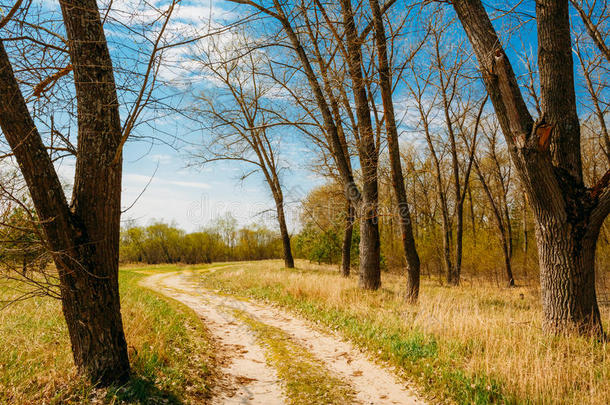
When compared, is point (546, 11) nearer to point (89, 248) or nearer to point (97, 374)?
point (89, 248)

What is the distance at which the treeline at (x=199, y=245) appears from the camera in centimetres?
4997

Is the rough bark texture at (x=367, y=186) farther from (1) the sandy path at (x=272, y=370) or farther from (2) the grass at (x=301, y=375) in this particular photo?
(2) the grass at (x=301, y=375)

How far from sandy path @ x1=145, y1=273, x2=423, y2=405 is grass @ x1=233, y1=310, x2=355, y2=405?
0.12 meters

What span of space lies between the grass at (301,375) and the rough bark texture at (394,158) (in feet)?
12.8

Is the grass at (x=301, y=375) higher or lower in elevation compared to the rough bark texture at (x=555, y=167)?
lower

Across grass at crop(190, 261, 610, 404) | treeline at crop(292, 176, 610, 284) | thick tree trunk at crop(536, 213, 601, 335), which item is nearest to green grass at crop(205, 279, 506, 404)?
grass at crop(190, 261, 610, 404)

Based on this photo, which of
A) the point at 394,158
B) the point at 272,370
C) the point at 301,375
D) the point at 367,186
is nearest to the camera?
the point at 301,375

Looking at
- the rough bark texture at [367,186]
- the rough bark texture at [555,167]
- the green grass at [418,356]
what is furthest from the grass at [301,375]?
the rough bark texture at [367,186]

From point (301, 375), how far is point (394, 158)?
5852 mm

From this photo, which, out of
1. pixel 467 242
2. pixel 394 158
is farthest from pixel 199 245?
pixel 394 158

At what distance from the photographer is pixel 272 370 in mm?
4684

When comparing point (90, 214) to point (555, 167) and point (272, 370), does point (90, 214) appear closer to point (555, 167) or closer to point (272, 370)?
point (272, 370)

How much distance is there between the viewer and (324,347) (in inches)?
223

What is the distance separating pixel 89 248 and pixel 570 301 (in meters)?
6.58
